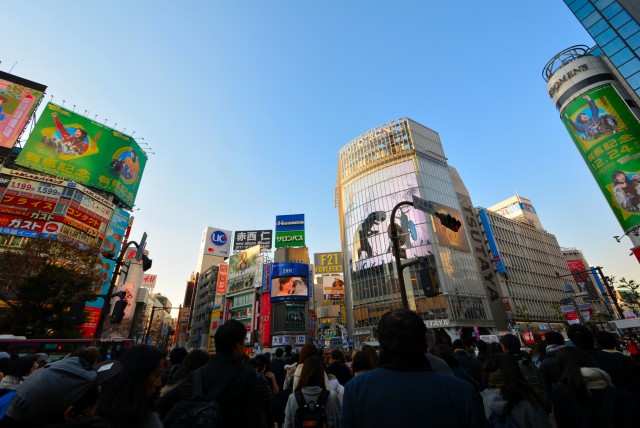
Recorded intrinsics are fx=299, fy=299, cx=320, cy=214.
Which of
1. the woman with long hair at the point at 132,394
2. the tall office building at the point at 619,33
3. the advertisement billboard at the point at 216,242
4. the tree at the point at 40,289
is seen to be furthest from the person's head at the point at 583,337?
the advertisement billboard at the point at 216,242

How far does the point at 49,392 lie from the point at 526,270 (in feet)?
265

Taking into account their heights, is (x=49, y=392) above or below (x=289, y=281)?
below

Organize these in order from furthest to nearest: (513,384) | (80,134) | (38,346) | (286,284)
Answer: (286,284) < (80,134) < (38,346) < (513,384)

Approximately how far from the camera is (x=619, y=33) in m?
33.8

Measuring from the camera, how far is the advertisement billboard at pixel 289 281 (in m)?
54.2

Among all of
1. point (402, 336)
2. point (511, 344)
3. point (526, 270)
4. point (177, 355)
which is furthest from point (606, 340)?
point (526, 270)

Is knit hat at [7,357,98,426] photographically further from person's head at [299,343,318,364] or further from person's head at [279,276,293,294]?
person's head at [279,276,293,294]

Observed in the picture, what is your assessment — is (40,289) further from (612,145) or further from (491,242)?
(491,242)

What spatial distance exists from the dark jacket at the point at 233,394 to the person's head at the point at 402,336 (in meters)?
1.53

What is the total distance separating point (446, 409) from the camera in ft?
5.69

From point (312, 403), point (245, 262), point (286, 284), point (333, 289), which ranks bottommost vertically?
point (312, 403)

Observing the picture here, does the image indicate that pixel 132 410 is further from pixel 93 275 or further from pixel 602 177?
pixel 602 177

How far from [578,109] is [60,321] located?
195ft

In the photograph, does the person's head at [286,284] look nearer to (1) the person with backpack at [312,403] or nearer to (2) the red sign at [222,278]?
(2) the red sign at [222,278]
